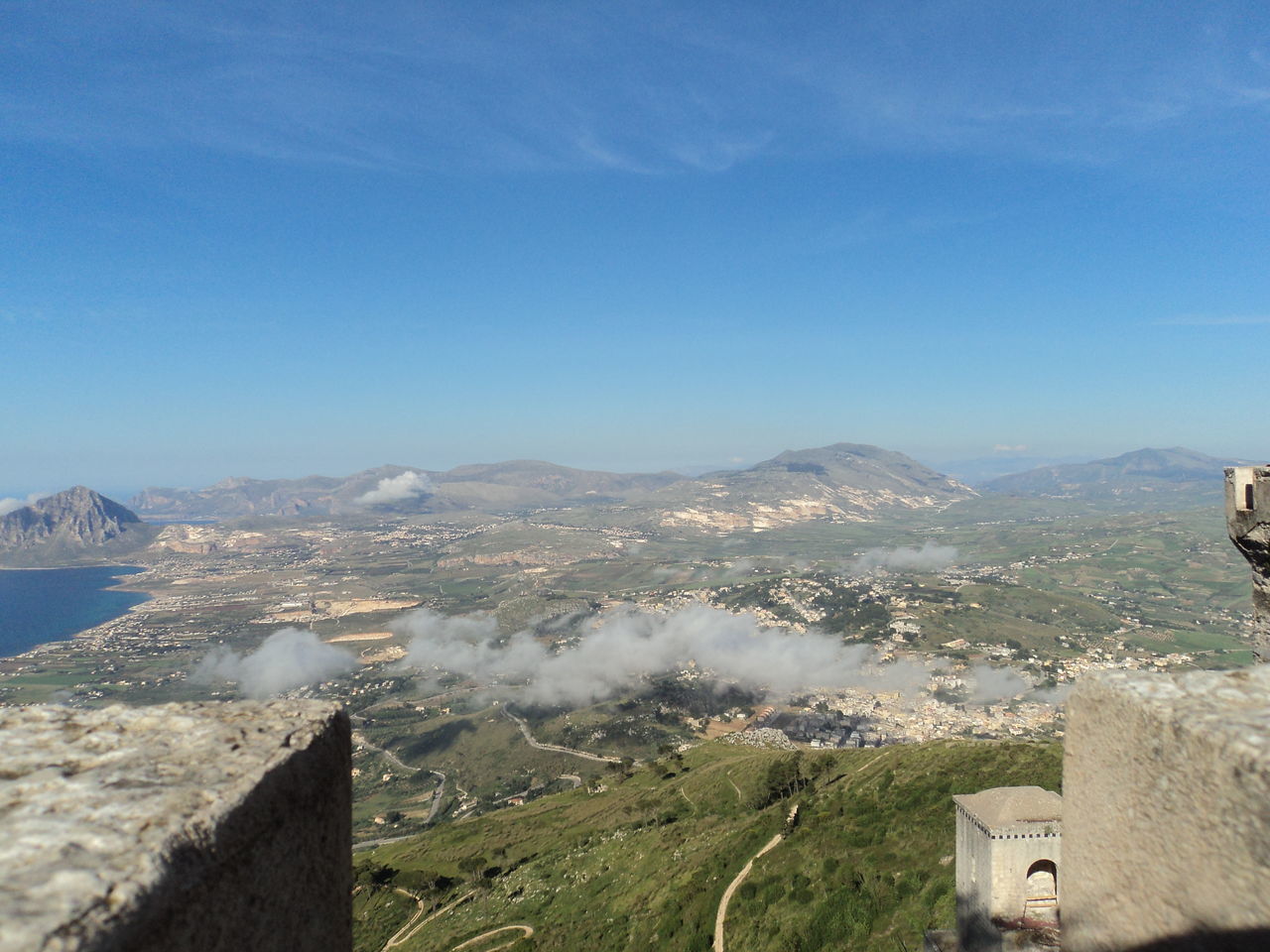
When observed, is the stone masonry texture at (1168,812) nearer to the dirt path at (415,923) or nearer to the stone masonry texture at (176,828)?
the stone masonry texture at (176,828)

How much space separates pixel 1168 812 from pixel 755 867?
39.6 m

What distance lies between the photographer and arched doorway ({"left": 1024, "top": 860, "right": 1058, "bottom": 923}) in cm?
1628

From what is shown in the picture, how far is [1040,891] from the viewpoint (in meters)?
16.4

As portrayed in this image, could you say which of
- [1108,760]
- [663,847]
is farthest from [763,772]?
[1108,760]

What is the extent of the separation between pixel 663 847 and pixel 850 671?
155 meters

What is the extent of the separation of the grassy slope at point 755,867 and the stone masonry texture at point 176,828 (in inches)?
1120

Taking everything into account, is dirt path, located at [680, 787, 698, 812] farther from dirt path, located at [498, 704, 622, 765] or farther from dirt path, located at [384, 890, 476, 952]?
dirt path, located at [498, 704, 622, 765]

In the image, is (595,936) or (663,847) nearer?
(595,936)

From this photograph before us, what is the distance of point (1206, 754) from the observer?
294 centimetres

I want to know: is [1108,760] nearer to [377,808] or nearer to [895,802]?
[895,802]

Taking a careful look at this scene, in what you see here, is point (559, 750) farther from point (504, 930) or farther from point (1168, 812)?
point (1168, 812)

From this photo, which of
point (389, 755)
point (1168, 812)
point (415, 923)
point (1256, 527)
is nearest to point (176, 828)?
point (1168, 812)

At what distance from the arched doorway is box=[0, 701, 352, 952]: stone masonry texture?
62.0 feet

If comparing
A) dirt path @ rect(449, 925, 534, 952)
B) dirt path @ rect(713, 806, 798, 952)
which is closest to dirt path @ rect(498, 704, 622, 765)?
dirt path @ rect(449, 925, 534, 952)
